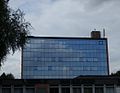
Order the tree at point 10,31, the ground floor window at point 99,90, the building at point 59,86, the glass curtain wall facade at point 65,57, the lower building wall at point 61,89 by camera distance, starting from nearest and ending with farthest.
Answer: the tree at point 10,31
the building at point 59,86
the lower building wall at point 61,89
the ground floor window at point 99,90
the glass curtain wall facade at point 65,57

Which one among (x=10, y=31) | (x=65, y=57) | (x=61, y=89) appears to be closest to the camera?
(x=10, y=31)

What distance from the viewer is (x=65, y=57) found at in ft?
418

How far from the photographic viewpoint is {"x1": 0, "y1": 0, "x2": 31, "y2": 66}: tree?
31.0 m

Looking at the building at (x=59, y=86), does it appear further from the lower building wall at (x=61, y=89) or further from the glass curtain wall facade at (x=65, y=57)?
the glass curtain wall facade at (x=65, y=57)

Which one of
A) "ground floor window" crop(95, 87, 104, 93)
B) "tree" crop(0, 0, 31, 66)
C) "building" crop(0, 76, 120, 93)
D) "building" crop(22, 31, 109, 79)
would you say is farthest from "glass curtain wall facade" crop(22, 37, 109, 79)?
"tree" crop(0, 0, 31, 66)

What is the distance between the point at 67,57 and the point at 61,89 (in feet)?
254

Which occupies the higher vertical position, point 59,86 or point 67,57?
point 67,57

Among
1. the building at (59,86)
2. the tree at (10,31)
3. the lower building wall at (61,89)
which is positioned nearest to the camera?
the tree at (10,31)

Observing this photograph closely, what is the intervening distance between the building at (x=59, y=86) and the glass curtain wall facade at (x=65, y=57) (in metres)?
72.2

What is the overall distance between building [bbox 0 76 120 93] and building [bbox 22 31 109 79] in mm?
72196

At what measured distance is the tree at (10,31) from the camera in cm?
3102

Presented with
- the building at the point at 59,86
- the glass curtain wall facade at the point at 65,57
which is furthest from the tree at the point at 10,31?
the glass curtain wall facade at the point at 65,57

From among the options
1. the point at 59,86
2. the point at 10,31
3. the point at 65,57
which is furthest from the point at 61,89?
the point at 65,57

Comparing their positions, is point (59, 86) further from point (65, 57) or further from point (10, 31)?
point (65, 57)
